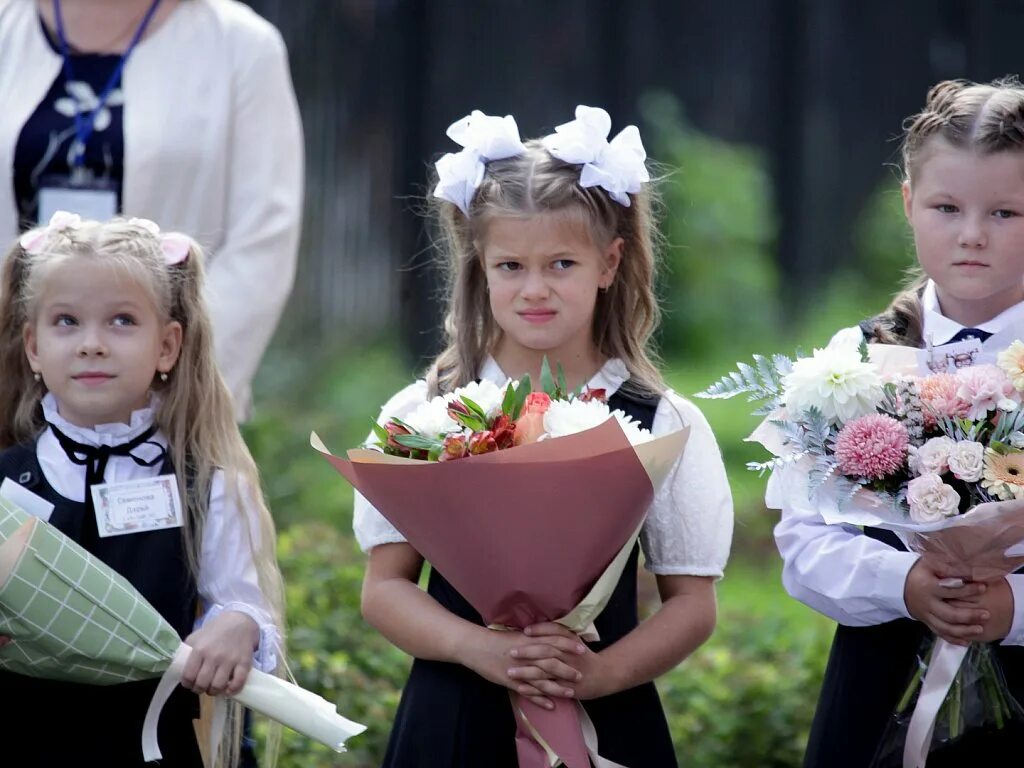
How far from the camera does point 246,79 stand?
160 inches

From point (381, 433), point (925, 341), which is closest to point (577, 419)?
point (381, 433)

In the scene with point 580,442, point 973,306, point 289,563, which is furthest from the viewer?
point 289,563

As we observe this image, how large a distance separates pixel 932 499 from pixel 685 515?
59 centimetres

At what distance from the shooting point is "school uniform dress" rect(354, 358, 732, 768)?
9.94ft

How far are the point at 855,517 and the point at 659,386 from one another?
25.5 inches

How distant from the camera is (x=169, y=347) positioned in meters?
3.35

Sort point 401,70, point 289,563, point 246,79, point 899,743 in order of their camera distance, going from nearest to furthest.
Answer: point 899,743
point 246,79
point 289,563
point 401,70

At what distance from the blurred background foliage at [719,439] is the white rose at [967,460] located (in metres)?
2.29

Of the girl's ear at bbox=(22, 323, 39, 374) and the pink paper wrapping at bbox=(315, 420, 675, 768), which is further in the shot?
the girl's ear at bbox=(22, 323, 39, 374)

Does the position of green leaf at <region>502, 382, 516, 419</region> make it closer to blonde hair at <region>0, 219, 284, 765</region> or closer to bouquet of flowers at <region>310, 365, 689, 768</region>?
bouquet of flowers at <region>310, 365, 689, 768</region>

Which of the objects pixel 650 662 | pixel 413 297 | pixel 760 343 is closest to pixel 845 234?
pixel 760 343

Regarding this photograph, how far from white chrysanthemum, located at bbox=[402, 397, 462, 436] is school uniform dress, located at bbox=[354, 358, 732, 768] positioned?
35 cm

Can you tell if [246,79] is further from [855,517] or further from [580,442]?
[855,517]

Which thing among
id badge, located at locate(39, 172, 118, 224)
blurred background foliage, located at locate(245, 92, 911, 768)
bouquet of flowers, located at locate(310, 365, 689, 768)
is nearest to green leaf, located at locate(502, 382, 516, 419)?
bouquet of flowers, located at locate(310, 365, 689, 768)
